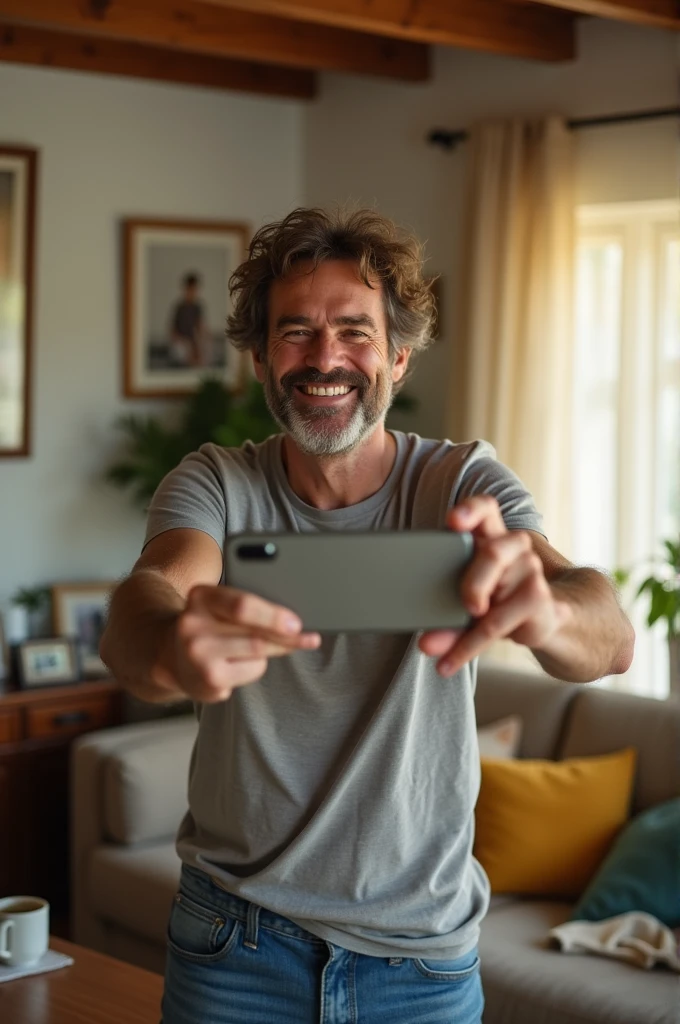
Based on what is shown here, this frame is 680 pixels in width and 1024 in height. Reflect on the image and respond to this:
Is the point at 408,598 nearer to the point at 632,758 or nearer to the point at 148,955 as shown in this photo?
the point at 632,758

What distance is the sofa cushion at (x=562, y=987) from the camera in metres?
2.68

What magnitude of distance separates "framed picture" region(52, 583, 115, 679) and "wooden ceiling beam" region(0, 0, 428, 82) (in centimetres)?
180

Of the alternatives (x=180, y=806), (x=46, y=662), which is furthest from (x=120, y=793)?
(x=46, y=662)

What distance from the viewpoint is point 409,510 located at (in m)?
1.63

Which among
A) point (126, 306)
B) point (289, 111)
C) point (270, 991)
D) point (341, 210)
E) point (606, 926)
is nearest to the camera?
point (270, 991)

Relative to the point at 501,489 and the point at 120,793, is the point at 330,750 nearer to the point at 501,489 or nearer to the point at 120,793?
the point at 501,489

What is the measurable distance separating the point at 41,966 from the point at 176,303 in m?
2.98

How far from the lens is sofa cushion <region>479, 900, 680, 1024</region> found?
2.68m

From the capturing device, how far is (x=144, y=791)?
3.67 m

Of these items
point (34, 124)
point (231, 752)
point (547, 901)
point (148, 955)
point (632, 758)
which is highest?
point (34, 124)

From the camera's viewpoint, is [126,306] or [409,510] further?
[126,306]

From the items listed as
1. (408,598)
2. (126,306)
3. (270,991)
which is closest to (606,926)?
(270,991)

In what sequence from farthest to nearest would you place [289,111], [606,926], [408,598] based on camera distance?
[289,111]
[606,926]
[408,598]

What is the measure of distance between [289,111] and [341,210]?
3.81 meters
